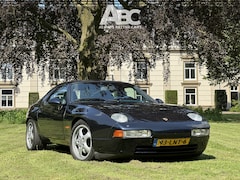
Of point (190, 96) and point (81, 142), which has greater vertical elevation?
point (81, 142)

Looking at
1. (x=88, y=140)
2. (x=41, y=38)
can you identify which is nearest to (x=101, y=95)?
(x=88, y=140)

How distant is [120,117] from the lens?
6.03 m

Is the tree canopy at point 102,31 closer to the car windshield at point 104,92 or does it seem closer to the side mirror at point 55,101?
the car windshield at point 104,92

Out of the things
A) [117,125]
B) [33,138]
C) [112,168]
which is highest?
[117,125]

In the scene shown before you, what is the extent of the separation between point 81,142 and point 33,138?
6.12ft

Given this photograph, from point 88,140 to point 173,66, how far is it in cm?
Result: 4015

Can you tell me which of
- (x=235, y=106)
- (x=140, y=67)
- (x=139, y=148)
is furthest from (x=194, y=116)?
(x=235, y=106)

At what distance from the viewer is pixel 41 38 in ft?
63.9

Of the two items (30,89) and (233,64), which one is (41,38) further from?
(30,89)

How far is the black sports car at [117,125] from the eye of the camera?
19.5ft

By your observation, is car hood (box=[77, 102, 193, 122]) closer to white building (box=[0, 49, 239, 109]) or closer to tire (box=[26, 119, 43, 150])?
tire (box=[26, 119, 43, 150])

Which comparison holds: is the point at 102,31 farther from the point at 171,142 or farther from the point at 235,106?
the point at 235,106

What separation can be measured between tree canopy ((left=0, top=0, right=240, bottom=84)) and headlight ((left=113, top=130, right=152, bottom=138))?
10.4 meters

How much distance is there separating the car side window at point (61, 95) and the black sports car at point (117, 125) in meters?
0.02
